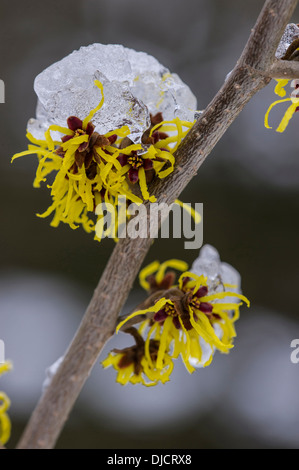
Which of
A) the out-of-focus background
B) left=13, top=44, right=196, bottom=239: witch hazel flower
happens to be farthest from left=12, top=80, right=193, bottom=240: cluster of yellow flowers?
the out-of-focus background

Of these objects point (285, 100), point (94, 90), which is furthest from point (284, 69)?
point (94, 90)

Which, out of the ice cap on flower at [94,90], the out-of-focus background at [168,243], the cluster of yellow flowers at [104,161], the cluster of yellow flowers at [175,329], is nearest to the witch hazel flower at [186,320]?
the cluster of yellow flowers at [175,329]

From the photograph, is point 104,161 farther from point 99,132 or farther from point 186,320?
point 186,320

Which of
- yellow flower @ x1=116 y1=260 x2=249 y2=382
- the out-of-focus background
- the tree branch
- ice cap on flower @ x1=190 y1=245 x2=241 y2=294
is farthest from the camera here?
the out-of-focus background

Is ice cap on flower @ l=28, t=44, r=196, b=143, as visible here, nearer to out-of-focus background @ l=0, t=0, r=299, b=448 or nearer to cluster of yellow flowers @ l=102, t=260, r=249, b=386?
cluster of yellow flowers @ l=102, t=260, r=249, b=386

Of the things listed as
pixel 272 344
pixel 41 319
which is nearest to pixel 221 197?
pixel 272 344
